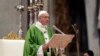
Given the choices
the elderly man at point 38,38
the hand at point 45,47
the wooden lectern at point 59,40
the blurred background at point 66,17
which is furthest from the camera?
the blurred background at point 66,17

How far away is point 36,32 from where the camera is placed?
208 inches

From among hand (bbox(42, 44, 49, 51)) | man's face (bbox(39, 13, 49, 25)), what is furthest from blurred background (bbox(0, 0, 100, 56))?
hand (bbox(42, 44, 49, 51))

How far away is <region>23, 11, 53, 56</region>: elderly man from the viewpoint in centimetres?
511

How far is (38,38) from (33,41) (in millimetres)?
85

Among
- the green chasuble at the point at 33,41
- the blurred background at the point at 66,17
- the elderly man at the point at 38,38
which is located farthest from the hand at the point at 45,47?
the blurred background at the point at 66,17

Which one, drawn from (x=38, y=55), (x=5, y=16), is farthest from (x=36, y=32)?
(x=5, y=16)

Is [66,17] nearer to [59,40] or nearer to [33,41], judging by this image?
[33,41]

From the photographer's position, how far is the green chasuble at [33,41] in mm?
5145

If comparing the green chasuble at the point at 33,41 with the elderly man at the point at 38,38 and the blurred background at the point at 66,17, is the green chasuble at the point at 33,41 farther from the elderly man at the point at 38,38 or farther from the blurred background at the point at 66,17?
the blurred background at the point at 66,17

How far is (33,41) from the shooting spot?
205 inches

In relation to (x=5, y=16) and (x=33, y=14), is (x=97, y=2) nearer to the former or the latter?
(x=33, y=14)

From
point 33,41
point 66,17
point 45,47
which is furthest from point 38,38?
point 66,17

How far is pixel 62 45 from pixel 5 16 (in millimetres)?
2834

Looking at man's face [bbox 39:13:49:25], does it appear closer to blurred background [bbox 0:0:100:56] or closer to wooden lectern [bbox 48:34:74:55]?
wooden lectern [bbox 48:34:74:55]
